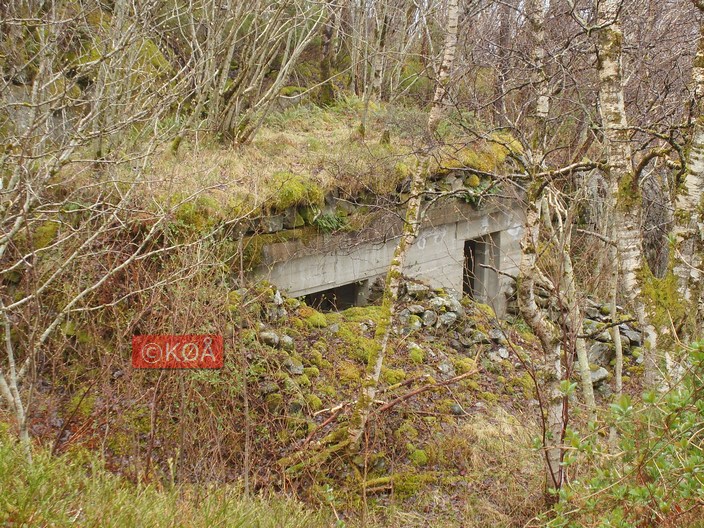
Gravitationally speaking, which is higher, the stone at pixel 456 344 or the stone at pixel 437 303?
the stone at pixel 437 303

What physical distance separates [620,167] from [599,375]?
5.36 m

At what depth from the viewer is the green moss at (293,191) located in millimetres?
8242

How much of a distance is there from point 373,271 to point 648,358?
6.04 m

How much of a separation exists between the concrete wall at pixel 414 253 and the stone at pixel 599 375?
1.74m

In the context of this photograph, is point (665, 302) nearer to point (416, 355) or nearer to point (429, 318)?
point (416, 355)

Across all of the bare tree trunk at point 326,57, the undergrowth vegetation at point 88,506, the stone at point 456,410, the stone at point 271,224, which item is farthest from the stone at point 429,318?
the bare tree trunk at point 326,57

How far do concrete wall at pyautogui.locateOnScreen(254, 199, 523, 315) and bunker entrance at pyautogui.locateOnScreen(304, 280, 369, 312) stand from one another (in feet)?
1.03

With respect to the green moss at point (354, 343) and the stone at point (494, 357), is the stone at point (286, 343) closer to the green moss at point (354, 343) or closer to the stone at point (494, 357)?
the green moss at point (354, 343)

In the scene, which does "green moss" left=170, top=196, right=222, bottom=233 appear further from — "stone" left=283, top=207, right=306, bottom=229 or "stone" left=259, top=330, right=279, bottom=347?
"stone" left=259, top=330, right=279, bottom=347

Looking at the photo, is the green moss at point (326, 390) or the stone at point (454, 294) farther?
the stone at point (454, 294)

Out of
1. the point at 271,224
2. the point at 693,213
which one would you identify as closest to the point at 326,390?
the point at 271,224

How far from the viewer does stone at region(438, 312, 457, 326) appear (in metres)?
9.17

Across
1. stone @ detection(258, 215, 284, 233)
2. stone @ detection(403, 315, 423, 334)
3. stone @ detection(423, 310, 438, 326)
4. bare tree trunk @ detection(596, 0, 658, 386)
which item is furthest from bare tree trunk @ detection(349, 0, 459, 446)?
stone @ detection(423, 310, 438, 326)

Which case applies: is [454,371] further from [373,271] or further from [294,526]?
[294,526]
